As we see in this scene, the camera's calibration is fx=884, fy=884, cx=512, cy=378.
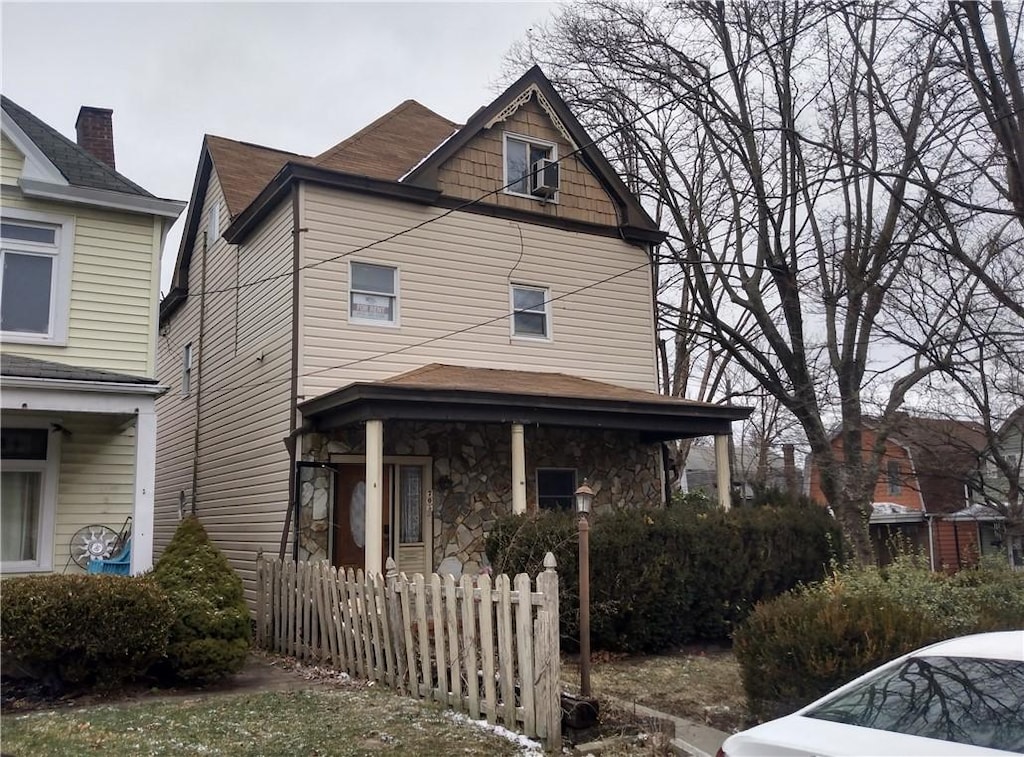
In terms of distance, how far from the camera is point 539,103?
1623 centimetres

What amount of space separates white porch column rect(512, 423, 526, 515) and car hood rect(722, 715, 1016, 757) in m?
8.23

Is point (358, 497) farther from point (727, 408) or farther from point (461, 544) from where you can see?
point (727, 408)

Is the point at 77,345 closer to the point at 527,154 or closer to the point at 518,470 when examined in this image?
the point at 518,470

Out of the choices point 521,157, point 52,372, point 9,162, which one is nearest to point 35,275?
point 9,162

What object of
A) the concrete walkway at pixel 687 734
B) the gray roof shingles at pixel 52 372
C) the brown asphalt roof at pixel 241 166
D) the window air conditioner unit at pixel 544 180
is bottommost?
the concrete walkway at pixel 687 734

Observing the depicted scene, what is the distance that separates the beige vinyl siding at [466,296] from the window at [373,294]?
0.42ft

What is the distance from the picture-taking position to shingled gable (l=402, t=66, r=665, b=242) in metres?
14.8

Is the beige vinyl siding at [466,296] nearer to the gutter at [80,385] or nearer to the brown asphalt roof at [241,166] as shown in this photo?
the gutter at [80,385]

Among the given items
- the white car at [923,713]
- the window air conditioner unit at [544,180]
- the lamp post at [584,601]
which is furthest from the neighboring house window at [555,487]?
the white car at [923,713]

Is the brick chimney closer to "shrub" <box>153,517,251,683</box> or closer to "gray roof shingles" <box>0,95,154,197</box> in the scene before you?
"gray roof shingles" <box>0,95,154,197</box>

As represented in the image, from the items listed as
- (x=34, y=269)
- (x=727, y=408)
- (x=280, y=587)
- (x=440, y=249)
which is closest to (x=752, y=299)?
(x=727, y=408)

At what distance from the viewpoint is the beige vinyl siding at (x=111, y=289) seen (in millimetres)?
10969

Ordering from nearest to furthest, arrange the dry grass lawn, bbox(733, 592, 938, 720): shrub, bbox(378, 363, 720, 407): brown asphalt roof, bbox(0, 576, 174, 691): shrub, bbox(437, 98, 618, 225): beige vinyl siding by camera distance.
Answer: bbox(733, 592, 938, 720): shrub
the dry grass lawn
bbox(0, 576, 174, 691): shrub
bbox(378, 363, 720, 407): brown asphalt roof
bbox(437, 98, 618, 225): beige vinyl siding

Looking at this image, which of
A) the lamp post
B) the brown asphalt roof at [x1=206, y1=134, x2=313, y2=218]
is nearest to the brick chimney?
the brown asphalt roof at [x1=206, y1=134, x2=313, y2=218]
